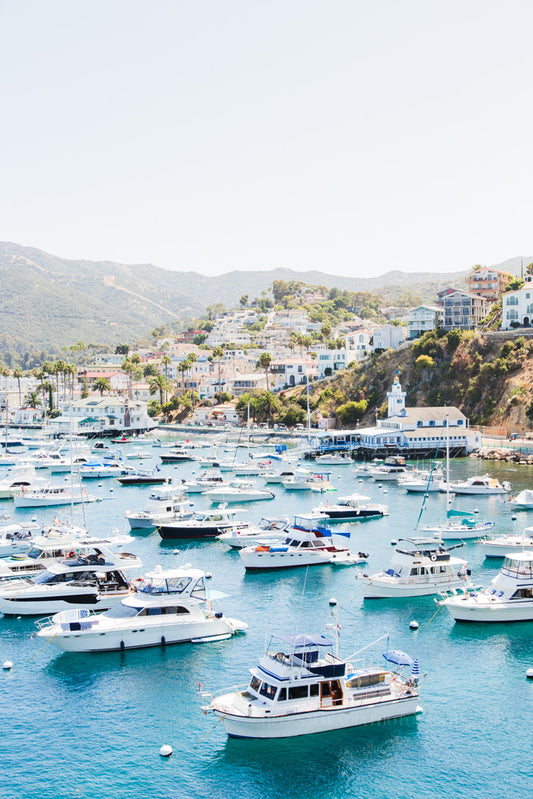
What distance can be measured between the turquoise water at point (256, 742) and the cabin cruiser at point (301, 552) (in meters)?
5.19

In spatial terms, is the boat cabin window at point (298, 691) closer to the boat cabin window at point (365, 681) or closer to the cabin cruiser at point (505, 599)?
the boat cabin window at point (365, 681)

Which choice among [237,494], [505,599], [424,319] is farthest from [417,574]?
[424,319]

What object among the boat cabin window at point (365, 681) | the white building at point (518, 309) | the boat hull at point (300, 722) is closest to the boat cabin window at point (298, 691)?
the boat hull at point (300, 722)

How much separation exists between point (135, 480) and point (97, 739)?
6938 centimetres

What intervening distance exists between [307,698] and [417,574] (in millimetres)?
19672

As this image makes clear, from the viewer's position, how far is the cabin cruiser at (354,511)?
2933 inches

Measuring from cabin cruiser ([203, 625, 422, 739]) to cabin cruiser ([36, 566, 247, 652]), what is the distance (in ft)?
27.0

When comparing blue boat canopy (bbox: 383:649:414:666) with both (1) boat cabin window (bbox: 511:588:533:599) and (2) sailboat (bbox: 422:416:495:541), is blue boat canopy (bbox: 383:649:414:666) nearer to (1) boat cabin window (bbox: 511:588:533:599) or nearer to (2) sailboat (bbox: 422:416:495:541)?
(1) boat cabin window (bbox: 511:588:533:599)

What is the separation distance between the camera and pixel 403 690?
33.0 metres

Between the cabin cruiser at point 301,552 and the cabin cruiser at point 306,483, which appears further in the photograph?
the cabin cruiser at point 306,483

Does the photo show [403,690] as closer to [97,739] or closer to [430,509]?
[97,739]

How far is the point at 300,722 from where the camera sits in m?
30.7

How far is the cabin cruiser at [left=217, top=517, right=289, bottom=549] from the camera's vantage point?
61.3 metres

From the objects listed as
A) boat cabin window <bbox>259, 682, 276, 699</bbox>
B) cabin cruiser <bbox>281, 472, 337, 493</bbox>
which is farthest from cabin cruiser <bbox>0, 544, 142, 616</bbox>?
cabin cruiser <bbox>281, 472, 337, 493</bbox>
